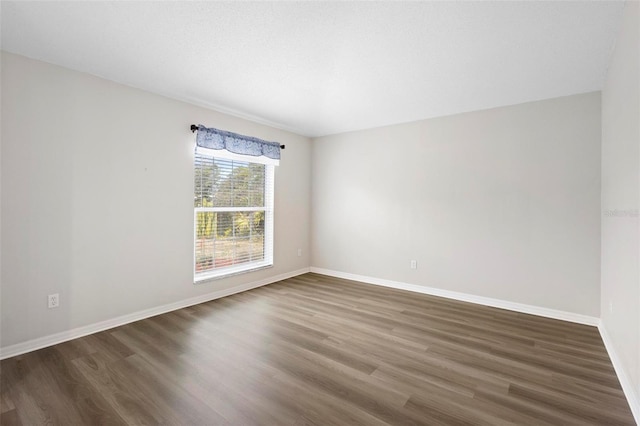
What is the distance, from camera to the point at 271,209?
15.2 ft

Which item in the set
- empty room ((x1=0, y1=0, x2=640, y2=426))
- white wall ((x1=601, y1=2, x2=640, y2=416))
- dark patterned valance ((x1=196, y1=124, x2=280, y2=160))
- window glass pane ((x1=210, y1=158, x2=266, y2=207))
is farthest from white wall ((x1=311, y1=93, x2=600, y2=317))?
window glass pane ((x1=210, y1=158, x2=266, y2=207))

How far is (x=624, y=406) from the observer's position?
1.78 m

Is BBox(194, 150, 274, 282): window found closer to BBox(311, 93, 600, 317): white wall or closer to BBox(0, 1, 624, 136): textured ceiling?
BBox(0, 1, 624, 136): textured ceiling

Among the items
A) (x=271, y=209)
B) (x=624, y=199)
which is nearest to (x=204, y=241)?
(x=271, y=209)

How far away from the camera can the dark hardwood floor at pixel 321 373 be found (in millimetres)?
1708

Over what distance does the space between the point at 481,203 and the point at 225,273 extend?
3.46 metres

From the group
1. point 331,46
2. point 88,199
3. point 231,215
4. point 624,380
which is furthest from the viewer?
point 231,215

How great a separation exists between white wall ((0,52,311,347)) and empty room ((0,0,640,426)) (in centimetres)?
2

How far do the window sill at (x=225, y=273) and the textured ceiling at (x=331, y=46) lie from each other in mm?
2177

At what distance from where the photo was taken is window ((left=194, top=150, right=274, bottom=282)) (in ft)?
12.3

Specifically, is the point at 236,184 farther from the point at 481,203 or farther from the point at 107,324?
the point at 481,203

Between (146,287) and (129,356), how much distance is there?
0.97 meters

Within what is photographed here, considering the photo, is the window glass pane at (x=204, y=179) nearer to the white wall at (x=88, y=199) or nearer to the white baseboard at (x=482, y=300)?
the white wall at (x=88, y=199)

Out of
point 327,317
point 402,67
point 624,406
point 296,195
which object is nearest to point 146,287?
point 327,317
